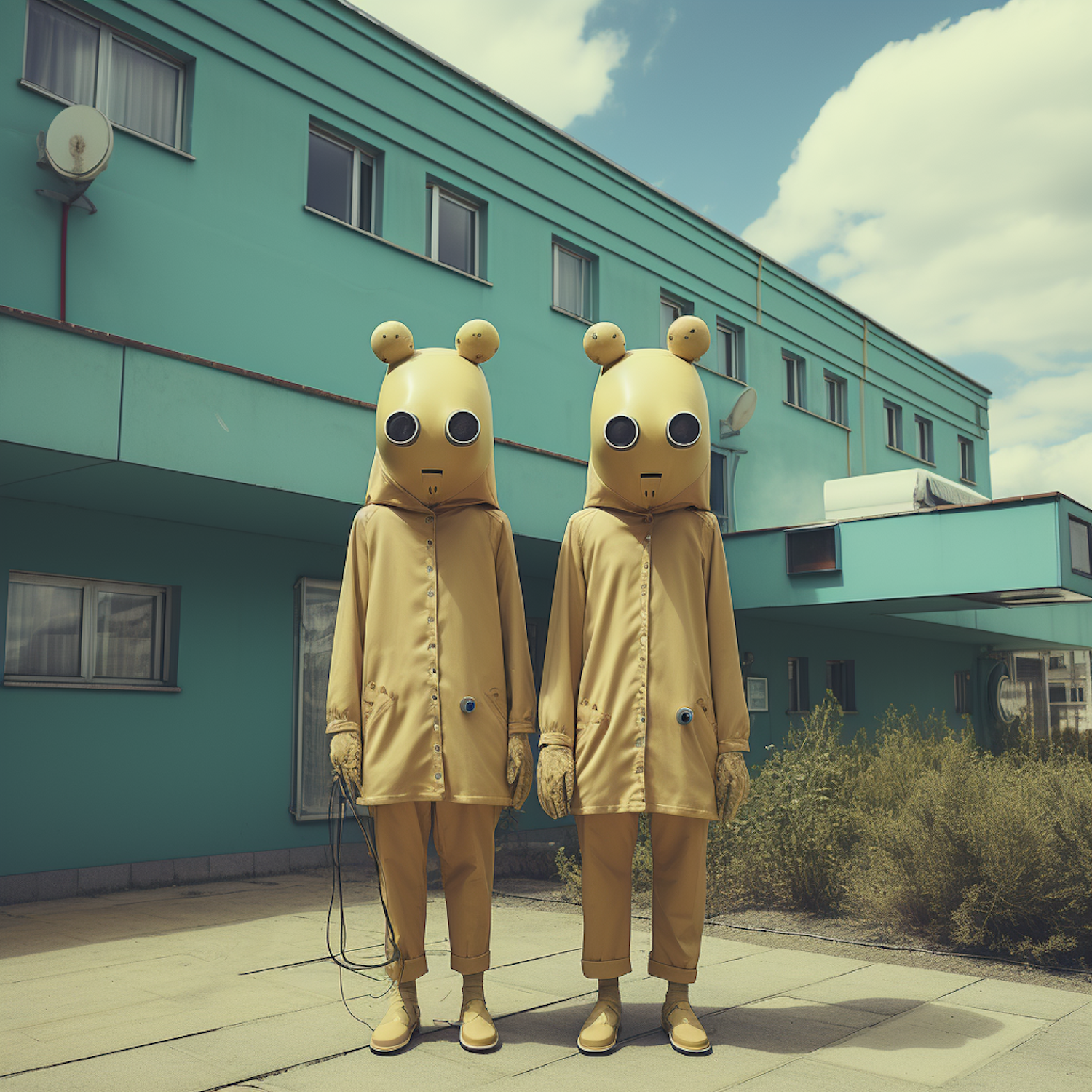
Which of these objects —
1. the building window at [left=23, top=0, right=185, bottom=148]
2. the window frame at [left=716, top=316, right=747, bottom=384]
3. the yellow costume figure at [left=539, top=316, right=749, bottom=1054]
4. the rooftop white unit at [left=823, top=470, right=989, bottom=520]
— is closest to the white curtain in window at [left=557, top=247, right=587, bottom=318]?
the window frame at [left=716, top=316, right=747, bottom=384]

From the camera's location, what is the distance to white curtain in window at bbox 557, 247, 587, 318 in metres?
13.2

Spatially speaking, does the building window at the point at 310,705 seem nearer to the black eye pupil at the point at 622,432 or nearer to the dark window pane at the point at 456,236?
the dark window pane at the point at 456,236

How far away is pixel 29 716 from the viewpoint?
24.4 ft

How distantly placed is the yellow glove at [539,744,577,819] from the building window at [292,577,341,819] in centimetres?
554

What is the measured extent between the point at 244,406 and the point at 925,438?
61.9ft


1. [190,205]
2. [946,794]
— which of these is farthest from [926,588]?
[190,205]

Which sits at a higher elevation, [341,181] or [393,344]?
[341,181]

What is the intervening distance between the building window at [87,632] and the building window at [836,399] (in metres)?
14.2

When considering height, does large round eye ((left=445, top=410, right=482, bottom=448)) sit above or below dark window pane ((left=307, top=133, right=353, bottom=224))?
below

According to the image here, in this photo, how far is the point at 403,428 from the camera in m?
3.97

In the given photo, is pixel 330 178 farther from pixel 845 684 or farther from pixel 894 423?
pixel 894 423

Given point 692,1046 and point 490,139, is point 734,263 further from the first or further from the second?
point 692,1046

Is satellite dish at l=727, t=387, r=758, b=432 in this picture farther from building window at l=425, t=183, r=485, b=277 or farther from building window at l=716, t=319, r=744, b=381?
building window at l=425, t=183, r=485, b=277

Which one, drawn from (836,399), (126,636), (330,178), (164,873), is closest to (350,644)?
(126,636)
